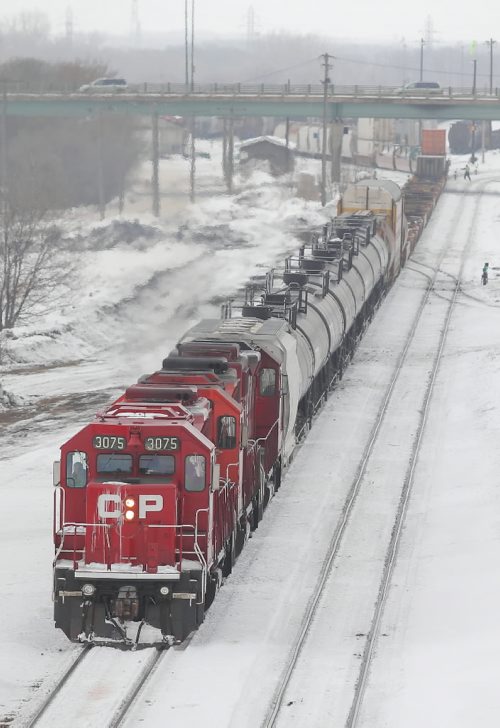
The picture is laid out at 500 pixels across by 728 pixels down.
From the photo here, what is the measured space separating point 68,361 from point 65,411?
9619 millimetres

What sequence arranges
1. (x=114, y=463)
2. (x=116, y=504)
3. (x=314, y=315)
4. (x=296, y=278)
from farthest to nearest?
(x=296, y=278) < (x=314, y=315) < (x=114, y=463) < (x=116, y=504)

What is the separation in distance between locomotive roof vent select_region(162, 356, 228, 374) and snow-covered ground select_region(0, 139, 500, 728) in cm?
403

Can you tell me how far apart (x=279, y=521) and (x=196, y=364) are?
549 cm

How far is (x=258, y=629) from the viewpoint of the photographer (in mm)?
22031

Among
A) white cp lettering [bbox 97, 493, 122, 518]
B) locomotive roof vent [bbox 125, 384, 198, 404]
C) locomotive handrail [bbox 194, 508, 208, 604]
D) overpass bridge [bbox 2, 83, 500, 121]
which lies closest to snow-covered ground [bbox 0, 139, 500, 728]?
locomotive handrail [bbox 194, 508, 208, 604]

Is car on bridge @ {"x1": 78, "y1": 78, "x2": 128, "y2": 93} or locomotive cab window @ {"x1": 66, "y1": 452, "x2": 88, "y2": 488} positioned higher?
car on bridge @ {"x1": 78, "y1": 78, "x2": 128, "y2": 93}

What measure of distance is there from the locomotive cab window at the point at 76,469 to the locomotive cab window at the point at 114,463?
245mm

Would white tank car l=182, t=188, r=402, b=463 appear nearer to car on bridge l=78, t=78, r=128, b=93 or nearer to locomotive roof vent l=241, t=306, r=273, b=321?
locomotive roof vent l=241, t=306, r=273, b=321

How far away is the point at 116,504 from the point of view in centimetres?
2030

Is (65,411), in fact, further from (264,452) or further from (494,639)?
(494,639)

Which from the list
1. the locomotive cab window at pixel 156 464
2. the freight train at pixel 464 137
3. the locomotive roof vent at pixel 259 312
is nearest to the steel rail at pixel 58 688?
the locomotive cab window at pixel 156 464

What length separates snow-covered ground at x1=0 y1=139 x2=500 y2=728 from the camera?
19.4 metres

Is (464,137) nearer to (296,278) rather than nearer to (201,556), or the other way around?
(296,278)

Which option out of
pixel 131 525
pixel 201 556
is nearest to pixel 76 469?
pixel 131 525
